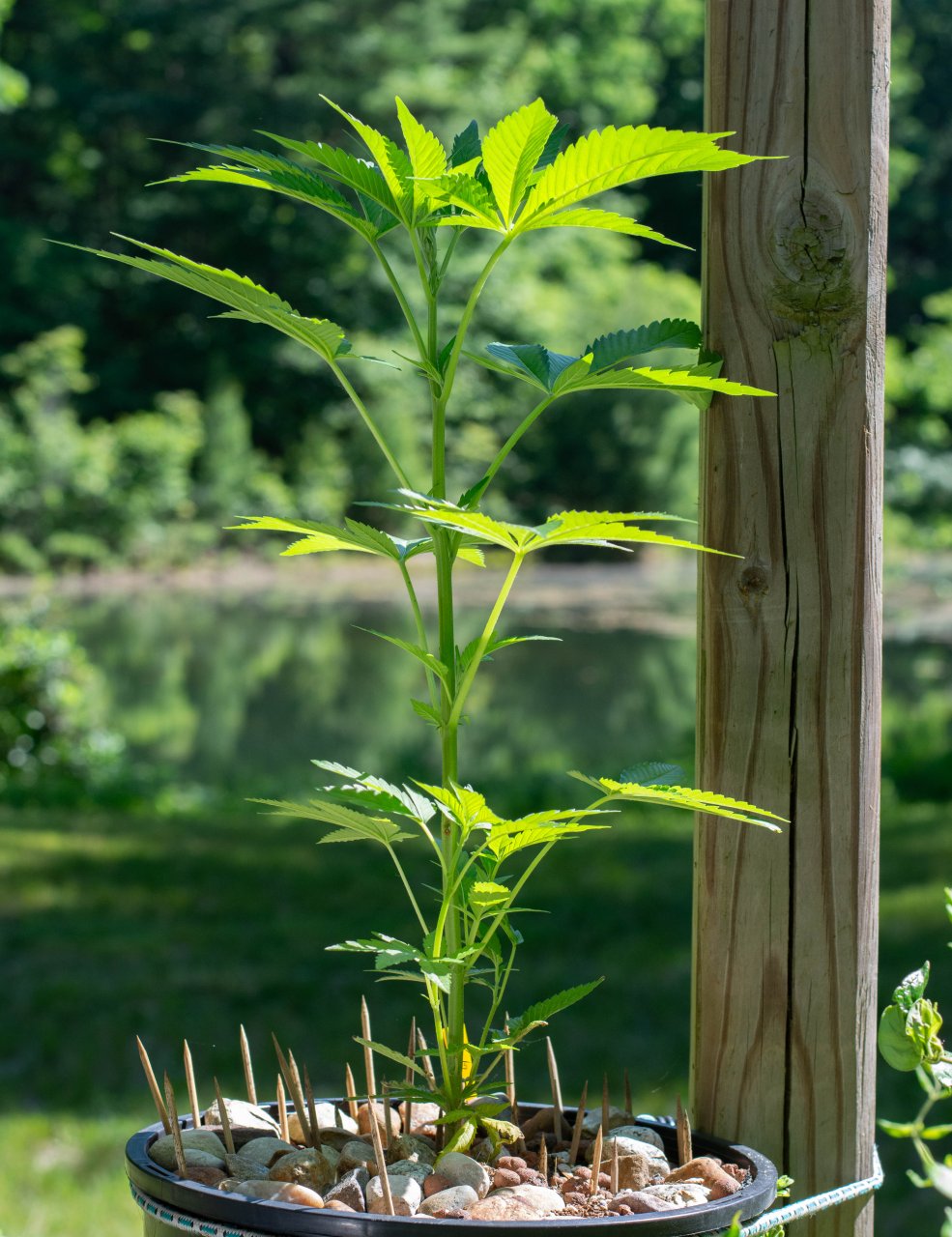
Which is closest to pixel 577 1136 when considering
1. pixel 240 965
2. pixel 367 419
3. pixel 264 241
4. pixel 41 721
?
pixel 367 419

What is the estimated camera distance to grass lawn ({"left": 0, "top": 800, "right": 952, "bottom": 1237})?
3.38m

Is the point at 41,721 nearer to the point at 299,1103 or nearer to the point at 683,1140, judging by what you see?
the point at 299,1103

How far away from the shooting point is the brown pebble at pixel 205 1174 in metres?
1.05

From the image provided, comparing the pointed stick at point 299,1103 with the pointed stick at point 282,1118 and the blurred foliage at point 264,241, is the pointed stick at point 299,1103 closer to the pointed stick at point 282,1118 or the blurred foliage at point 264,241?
the pointed stick at point 282,1118

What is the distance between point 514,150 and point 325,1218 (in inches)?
29.5

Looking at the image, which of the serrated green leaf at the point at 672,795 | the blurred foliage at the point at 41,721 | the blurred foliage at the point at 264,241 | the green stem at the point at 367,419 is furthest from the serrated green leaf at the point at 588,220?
the blurred foliage at the point at 264,241

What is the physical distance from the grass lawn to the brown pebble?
1.69 metres

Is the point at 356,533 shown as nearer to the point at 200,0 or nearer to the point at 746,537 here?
the point at 746,537

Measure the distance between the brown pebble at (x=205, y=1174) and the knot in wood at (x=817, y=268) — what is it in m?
0.83

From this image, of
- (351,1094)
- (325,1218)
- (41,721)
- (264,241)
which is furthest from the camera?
(264,241)

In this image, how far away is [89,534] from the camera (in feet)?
63.9

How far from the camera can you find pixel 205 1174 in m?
1.05

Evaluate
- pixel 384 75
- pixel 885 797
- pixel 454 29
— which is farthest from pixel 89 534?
pixel 885 797

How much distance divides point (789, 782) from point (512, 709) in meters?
10.5
